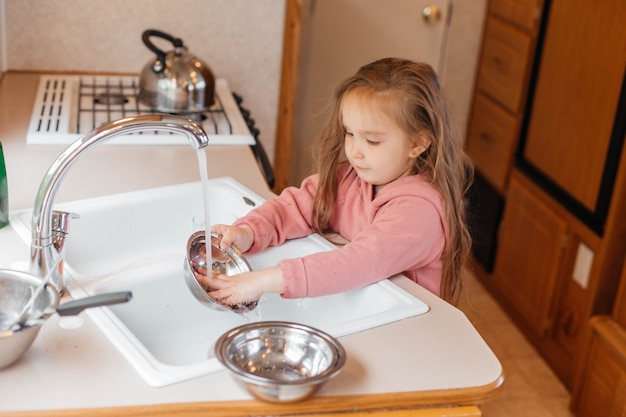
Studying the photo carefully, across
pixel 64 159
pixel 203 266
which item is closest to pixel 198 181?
pixel 203 266

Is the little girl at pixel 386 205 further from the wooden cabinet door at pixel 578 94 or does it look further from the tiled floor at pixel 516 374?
the wooden cabinet door at pixel 578 94

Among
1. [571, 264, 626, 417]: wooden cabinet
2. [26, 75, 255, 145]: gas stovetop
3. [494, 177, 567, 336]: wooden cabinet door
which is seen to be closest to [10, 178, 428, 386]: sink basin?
[26, 75, 255, 145]: gas stovetop

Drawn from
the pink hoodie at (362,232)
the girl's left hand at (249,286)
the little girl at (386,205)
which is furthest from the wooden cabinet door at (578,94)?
the girl's left hand at (249,286)

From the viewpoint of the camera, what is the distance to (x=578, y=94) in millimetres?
2527

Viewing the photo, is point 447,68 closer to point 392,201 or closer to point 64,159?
point 392,201

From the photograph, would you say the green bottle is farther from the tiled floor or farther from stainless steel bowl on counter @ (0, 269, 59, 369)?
the tiled floor

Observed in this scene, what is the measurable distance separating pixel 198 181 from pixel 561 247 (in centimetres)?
139

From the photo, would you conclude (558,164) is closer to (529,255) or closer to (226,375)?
(529,255)

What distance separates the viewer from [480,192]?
3209 mm

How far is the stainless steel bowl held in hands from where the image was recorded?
1.28m

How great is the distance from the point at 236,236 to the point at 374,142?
0.30 meters

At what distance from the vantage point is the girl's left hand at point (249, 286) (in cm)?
123

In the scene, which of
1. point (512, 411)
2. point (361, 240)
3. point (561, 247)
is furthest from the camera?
point (561, 247)

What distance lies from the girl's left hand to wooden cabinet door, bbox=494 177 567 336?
1603 millimetres
